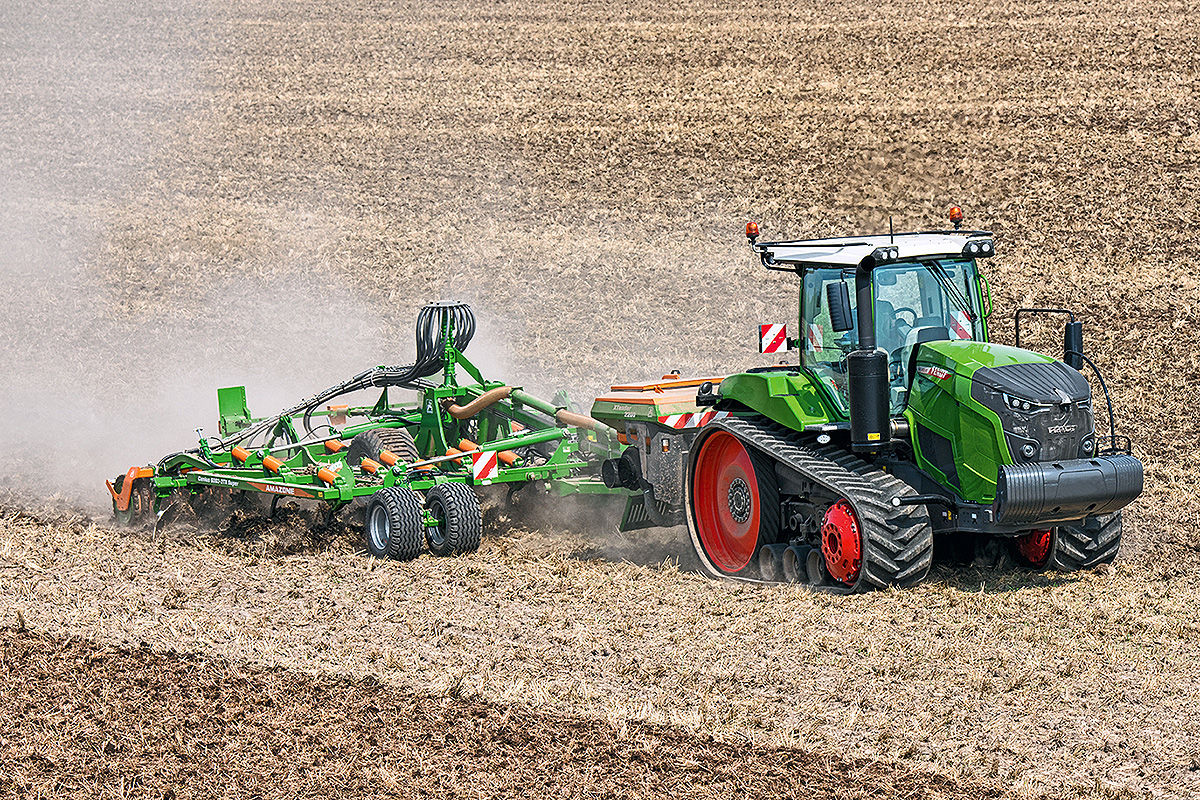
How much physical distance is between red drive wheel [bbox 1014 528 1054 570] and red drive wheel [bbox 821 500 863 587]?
120 cm

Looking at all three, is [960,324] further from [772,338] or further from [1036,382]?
[772,338]

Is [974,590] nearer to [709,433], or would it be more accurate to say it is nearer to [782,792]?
[709,433]

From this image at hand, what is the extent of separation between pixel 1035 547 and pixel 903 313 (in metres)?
1.71

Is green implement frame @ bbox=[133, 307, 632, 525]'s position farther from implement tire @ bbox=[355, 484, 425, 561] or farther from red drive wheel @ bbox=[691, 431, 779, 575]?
red drive wheel @ bbox=[691, 431, 779, 575]

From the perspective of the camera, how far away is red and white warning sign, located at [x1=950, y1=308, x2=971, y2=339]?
8.52 meters

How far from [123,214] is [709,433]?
1746cm

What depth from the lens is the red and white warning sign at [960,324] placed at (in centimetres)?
852

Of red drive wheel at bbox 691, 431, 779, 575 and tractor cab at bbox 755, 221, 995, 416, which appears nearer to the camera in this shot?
tractor cab at bbox 755, 221, 995, 416

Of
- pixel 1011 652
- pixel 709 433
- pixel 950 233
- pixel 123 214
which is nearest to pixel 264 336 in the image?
pixel 123 214

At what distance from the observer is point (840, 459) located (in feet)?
27.9

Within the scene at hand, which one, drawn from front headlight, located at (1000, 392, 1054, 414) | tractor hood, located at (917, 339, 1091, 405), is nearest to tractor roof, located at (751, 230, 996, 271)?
tractor hood, located at (917, 339, 1091, 405)

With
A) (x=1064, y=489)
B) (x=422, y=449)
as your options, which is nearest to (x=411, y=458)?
(x=422, y=449)

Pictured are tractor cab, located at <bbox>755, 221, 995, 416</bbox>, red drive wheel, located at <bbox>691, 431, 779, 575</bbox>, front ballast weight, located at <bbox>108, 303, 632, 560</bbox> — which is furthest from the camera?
front ballast weight, located at <bbox>108, 303, 632, 560</bbox>

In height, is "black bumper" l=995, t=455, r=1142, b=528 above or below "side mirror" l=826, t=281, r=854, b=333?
below
